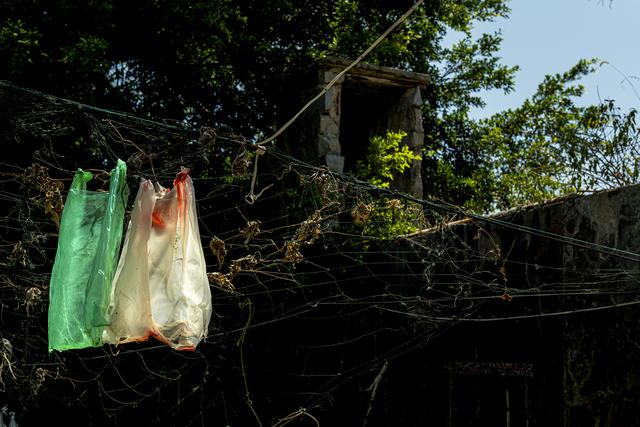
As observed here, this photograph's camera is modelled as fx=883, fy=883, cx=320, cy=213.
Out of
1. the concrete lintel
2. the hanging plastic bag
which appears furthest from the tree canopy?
the hanging plastic bag

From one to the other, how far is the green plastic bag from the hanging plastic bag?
0.05 metres

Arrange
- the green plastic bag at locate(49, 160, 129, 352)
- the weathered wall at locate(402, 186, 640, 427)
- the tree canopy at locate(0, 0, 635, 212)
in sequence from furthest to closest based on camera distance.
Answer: the tree canopy at locate(0, 0, 635, 212) → the weathered wall at locate(402, 186, 640, 427) → the green plastic bag at locate(49, 160, 129, 352)

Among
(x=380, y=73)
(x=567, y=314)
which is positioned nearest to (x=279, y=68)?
(x=380, y=73)

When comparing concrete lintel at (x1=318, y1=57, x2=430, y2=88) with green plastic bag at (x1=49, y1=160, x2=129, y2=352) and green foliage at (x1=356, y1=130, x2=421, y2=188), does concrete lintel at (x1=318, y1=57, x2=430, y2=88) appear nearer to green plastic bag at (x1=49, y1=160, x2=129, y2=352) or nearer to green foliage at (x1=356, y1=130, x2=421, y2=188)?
green foliage at (x1=356, y1=130, x2=421, y2=188)

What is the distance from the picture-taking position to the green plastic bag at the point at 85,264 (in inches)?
132

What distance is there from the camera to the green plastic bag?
3.35 metres

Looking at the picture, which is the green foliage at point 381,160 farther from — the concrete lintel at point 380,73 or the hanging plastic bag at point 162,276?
the hanging plastic bag at point 162,276

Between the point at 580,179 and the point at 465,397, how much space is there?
1.92 metres

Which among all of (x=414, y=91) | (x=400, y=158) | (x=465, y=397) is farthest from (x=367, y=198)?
(x=414, y=91)

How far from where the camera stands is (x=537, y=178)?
959 centimetres

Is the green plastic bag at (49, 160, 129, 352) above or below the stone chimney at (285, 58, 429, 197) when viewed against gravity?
below

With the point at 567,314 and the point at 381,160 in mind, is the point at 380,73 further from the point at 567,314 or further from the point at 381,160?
the point at 567,314

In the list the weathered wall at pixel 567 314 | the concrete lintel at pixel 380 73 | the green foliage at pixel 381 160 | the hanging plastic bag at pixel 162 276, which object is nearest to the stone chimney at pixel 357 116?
the concrete lintel at pixel 380 73

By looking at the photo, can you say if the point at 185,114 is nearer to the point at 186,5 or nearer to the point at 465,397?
the point at 186,5
